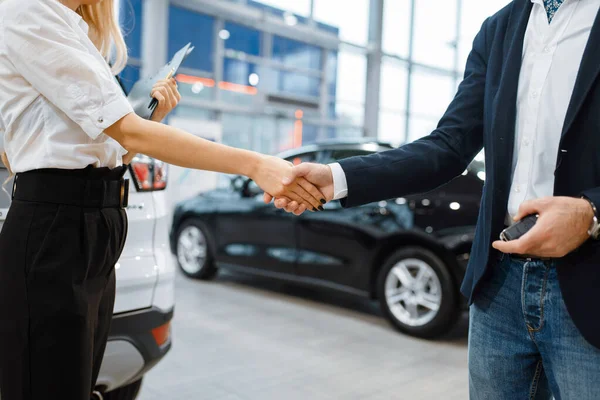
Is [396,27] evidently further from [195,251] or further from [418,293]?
[418,293]

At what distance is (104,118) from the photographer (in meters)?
1.24

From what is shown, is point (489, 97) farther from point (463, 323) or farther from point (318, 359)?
point (463, 323)

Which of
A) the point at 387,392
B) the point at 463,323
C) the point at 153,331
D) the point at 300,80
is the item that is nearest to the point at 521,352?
the point at 153,331

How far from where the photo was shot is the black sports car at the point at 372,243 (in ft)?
12.3

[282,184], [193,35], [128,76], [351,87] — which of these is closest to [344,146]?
[128,76]

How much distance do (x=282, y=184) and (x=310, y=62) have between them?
1077 centimetres

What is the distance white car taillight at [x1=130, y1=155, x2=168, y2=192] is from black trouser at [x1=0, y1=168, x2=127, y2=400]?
84 cm

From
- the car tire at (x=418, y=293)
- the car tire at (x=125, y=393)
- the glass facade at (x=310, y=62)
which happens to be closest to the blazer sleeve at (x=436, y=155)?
the car tire at (x=125, y=393)

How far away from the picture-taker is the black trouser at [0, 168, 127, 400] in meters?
1.26

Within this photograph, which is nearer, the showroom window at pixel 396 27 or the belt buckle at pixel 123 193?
the belt buckle at pixel 123 193

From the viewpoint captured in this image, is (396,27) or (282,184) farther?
(396,27)

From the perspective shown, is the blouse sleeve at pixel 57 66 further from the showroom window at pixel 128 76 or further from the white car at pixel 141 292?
the white car at pixel 141 292

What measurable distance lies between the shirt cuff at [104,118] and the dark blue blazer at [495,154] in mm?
554

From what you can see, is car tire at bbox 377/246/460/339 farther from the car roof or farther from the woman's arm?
the woman's arm
